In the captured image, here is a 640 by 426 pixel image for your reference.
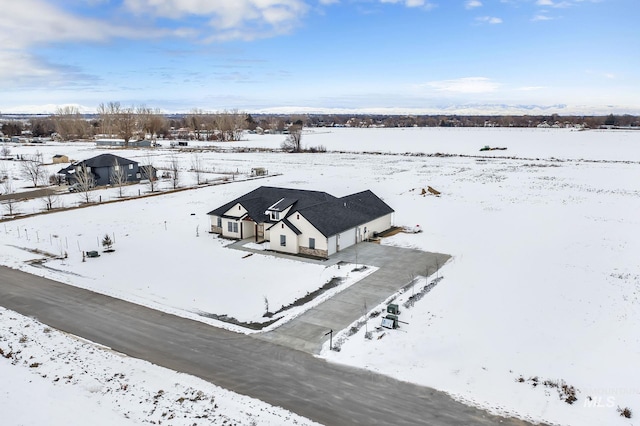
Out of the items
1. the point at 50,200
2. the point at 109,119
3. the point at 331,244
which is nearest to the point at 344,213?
the point at 331,244

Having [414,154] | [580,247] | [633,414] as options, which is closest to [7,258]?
[633,414]

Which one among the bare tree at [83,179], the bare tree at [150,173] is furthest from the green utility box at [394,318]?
the bare tree at [150,173]

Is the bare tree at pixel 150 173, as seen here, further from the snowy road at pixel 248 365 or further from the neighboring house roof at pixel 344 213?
the snowy road at pixel 248 365

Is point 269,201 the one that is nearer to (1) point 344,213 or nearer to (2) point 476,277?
(1) point 344,213

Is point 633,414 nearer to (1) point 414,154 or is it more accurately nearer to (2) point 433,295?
(2) point 433,295

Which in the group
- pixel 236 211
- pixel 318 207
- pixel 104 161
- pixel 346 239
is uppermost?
pixel 104 161

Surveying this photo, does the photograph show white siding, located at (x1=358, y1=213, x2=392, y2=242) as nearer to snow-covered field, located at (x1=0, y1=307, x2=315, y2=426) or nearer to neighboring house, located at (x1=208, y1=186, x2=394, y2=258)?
neighboring house, located at (x1=208, y1=186, x2=394, y2=258)
